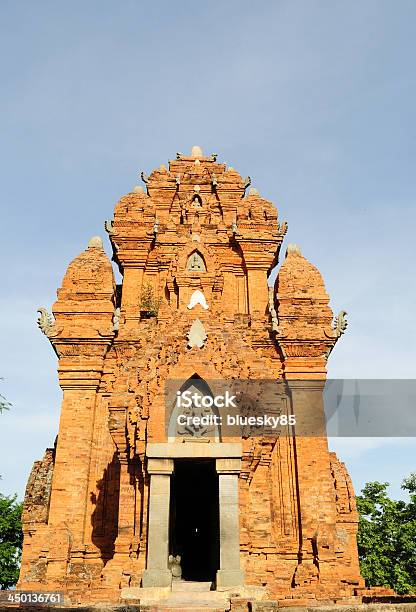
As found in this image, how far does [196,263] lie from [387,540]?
16.9 meters

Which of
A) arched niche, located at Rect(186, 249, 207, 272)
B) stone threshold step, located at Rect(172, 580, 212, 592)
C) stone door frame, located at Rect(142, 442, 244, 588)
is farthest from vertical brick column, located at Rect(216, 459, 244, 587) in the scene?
arched niche, located at Rect(186, 249, 207, 272)

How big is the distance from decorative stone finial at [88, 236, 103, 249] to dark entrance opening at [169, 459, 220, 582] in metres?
7.53

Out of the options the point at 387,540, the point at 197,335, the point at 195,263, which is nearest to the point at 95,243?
the point at 195,263

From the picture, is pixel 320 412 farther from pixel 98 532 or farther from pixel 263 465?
pixel 98 532

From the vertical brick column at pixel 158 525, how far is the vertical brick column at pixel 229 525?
983 millimetres

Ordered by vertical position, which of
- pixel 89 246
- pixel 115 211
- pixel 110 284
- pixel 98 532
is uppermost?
pixel 115 211

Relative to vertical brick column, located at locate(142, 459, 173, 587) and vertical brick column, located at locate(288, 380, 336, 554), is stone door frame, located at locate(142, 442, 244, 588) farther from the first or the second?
vertical brick column, located at locate(288, 380, 336, 554)

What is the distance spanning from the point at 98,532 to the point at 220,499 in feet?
14.3

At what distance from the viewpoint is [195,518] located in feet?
48.0

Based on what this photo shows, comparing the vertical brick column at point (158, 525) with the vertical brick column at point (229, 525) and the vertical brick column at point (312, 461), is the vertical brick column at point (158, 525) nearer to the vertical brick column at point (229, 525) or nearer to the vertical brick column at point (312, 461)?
the vertical brick column at point (229, 525)

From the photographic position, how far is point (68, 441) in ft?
47.5

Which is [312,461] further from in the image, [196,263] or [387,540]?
[387,540]

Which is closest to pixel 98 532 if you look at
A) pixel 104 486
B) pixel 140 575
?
pixel 104 486

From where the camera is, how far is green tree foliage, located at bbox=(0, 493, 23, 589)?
2822cm
